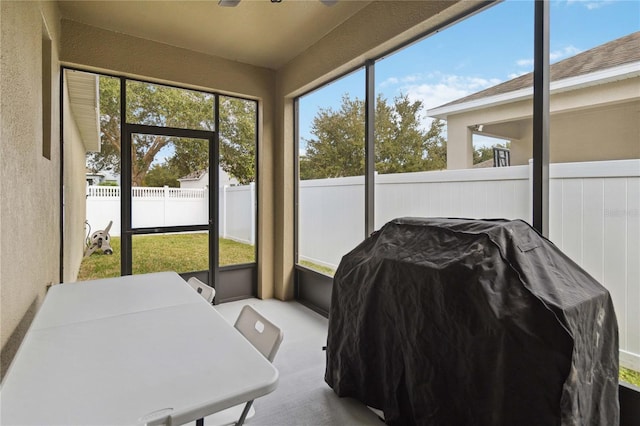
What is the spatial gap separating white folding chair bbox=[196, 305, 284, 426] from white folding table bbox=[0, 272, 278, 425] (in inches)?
8.5

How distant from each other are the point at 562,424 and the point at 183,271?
147 inches

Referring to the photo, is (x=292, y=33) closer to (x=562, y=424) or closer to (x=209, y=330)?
(x=209, y=330)

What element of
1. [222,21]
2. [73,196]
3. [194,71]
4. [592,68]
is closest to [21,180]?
[73,196]

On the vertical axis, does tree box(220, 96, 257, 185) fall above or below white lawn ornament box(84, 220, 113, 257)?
above

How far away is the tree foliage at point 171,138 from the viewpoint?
3529 millimetres

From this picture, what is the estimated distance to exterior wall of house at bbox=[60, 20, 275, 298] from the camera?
10.5 feet

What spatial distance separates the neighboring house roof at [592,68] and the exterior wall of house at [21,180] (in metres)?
2.58

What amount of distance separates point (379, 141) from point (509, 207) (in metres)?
1.31

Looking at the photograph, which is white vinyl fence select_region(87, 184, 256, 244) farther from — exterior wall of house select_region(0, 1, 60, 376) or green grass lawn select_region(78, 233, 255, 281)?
exterior wall of house select_region(0, 1, 60, 376)

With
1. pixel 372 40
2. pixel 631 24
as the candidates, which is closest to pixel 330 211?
pixel 372 40

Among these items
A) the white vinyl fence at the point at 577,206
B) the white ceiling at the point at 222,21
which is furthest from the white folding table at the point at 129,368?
the white ceiling at the point at 222,21

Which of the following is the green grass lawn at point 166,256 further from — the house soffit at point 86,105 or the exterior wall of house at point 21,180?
the exterior wall of house at point 21,180

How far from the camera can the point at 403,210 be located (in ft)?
9.21

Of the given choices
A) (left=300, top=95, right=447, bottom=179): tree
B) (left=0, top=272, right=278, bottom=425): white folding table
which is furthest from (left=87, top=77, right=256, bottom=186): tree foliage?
(left=0, top=272, right=278, bottom=425): white folding table
